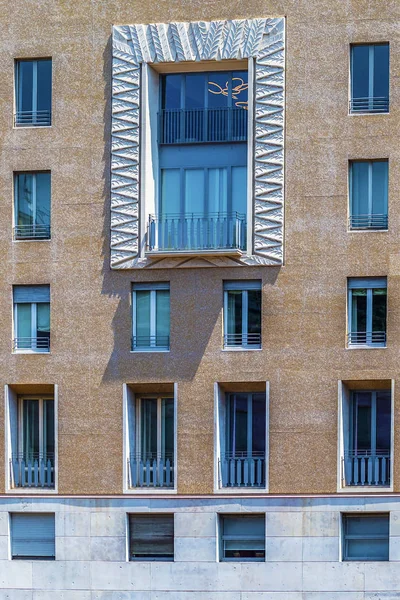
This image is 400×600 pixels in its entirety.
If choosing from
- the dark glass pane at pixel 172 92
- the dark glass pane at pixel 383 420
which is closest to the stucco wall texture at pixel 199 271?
the dark glass pane at pixel 383 420

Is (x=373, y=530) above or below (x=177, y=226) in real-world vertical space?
below

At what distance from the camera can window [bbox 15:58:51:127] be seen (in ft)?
164

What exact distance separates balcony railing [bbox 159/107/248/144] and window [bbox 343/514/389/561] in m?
10.5

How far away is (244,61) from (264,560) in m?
13.1

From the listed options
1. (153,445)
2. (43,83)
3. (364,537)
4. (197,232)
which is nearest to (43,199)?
(43,83)

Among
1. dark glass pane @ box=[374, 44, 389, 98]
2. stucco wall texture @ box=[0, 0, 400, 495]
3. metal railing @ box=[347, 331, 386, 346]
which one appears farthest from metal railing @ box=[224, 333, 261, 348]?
dark glass pane @ box=[374, 44, 389, 98]

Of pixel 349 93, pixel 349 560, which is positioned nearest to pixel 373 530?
pixel 349 560

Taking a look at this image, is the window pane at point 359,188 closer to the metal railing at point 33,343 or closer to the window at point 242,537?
the window at point 242,537

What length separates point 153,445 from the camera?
162 ft

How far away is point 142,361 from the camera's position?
1919 inches

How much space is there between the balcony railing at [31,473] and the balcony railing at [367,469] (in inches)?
312

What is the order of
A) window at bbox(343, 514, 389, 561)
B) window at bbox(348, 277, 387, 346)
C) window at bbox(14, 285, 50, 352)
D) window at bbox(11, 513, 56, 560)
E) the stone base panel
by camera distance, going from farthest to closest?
window at bbox(14, 285, 50, 352) < window at bbox(11, 513, 56, 560) < window at bbox(348, 277, 387, 346) < window at bbox(343, 514, 389, 561) < the stone base panel

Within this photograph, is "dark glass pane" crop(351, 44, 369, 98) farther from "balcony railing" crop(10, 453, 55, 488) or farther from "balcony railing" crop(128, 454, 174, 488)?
"balcony railing" crop(10, 453, 55, 488)

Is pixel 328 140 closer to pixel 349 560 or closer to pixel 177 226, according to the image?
pixel 177 226
